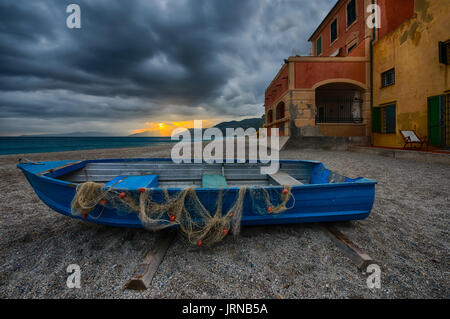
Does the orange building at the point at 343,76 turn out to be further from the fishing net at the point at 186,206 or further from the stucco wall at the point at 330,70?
the fishing net at the point at 186,206

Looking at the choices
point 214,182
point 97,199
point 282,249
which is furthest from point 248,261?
point 97,199

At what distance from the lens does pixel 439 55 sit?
320 inches

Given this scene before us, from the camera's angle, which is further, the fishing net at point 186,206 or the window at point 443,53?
the window at point 443,53

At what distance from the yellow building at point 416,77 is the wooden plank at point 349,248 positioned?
10.4 metres

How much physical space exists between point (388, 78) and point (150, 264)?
15.6m

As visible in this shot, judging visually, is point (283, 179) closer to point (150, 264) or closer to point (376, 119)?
point (150, 264)

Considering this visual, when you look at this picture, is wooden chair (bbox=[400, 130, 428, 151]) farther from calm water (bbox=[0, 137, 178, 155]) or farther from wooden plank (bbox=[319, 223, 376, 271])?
calm water (bbox=[0, 137, 178, 155])

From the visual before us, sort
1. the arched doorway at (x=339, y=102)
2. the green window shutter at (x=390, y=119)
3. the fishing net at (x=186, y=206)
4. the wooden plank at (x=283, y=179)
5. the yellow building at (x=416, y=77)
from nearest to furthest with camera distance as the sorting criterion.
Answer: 1. the fishing net at (x=186, y=206)
2. the wooden plank at (x=283, y=179)
3. the yellow building at (x=416, y=77)
4. the green window shutter at (x=390, y=119)
5. the arched doorway at (x=339, y=102)

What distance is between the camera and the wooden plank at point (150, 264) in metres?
1.89

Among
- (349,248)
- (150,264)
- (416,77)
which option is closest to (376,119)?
(416,77)

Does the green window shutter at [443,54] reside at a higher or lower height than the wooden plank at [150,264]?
higher

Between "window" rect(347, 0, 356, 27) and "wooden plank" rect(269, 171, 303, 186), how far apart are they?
17164 mm

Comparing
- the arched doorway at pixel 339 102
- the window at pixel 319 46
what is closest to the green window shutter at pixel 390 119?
the arched doorway at pixel 339 102
